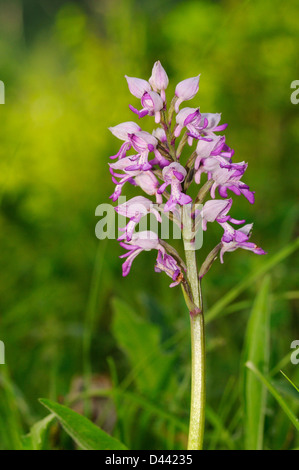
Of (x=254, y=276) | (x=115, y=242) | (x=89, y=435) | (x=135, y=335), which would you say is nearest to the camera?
(x=89, y=435)

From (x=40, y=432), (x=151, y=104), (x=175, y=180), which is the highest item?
(x=151, y=104)

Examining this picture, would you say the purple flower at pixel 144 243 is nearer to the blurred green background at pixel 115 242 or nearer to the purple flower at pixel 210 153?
the purple flower at pixel 210 153

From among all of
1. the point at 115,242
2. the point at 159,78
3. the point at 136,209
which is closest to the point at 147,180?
the point at 136,209

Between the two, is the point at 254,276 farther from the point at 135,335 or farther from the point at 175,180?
the point at 175,180

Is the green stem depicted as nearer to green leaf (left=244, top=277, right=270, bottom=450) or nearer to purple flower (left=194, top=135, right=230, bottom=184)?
purple flower (left=194, top=135, right=230, bottom=184)

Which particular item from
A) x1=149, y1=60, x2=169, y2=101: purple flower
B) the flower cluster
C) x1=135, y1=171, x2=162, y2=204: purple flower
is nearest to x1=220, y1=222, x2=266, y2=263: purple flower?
the flower cluster

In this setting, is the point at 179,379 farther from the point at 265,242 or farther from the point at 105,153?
the point at 105,153
